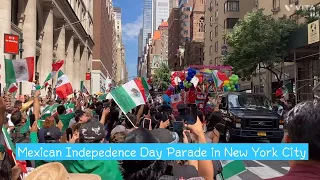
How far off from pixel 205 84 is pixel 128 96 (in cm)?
2122

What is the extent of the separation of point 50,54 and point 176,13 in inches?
4023

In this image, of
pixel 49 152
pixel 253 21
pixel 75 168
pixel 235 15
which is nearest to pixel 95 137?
pixel 75 168

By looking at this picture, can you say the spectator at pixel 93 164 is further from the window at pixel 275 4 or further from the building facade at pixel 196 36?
the building facade at pixel 196 36

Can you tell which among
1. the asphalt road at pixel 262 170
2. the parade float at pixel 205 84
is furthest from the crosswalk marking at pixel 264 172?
the parade float at pixel 205 84

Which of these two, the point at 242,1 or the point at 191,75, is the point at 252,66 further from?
→ the point at 242,1

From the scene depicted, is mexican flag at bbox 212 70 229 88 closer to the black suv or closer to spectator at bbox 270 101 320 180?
the black suv

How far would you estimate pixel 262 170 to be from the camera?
9.90m

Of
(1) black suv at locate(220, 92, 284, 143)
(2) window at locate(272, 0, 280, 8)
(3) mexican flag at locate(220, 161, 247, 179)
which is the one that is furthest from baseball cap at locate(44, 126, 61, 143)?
(2) window at locate(272, 0, 280, 8)

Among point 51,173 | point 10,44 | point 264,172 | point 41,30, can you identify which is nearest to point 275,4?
point 41,30

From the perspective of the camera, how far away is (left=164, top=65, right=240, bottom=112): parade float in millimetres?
22375

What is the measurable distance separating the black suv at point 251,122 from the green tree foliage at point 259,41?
511 inches

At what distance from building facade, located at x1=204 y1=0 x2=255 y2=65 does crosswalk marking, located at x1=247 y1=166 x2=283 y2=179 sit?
36027mm

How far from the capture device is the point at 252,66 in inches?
1163

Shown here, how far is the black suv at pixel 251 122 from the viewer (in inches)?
560
